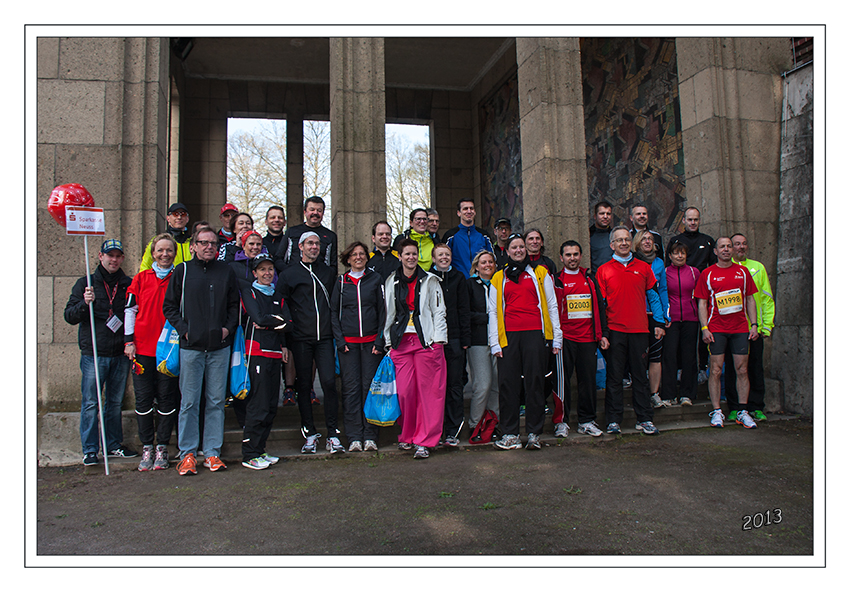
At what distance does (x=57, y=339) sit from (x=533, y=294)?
16.1ft

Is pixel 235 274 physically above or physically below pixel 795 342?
above

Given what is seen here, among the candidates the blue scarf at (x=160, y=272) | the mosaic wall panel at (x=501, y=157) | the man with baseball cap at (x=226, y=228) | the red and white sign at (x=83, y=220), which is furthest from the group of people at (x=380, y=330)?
the mosaic wall panel at (x=501, y=157)

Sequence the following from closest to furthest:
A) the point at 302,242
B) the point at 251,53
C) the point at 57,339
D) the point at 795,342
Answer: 1. the point at 302,242
2. the point at 57,339
3. the point at 795,342
4. the point at 251,53

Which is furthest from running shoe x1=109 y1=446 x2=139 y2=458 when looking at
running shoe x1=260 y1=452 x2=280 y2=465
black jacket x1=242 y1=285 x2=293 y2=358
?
black jacket x1=242 y1=285 x2=293 y2=358

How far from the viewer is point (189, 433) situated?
4906 millimetres

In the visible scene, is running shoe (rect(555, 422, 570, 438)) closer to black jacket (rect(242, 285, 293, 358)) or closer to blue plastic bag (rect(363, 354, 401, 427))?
blue plastic bag (rect(363, 354, 401, 427))

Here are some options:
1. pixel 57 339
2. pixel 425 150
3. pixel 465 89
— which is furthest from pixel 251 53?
pixel 57 339

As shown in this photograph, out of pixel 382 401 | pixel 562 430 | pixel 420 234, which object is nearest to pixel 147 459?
pixel 382 401

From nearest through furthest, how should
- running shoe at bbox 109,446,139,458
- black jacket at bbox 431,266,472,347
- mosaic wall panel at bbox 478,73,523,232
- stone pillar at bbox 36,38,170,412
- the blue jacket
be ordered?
running shoe at bbox 109,446,139,458
black jacket at bbox 431,266,472,347
stone pillar at bbox 36,38,170,412
the blue jacket
mosaic wall panel at bbox 478,73,523,232

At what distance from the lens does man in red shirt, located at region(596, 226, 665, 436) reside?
577cm

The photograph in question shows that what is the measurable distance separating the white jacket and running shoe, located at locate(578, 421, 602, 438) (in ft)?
5.77

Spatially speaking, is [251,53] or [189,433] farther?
[251,53]

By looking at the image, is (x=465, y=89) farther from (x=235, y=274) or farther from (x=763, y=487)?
(x=763, y=487)

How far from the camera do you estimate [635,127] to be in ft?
34.8
